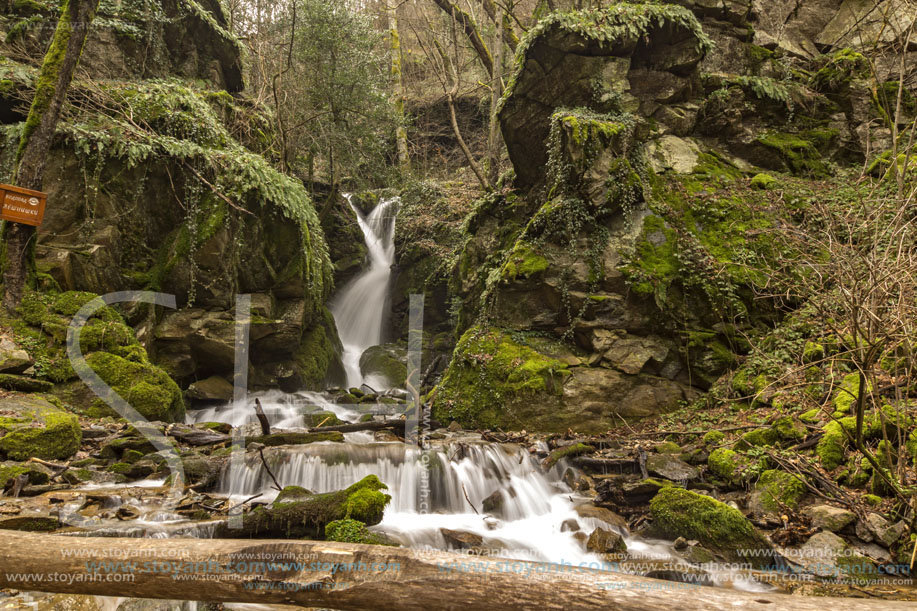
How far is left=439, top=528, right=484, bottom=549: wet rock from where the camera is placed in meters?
4.71

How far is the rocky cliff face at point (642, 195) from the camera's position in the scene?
26.1ft

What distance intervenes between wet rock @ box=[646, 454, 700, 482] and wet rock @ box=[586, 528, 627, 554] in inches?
53.9

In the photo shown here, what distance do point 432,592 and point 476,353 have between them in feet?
22.2

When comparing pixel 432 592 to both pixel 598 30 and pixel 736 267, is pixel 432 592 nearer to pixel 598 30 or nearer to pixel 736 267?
pixel 736 267

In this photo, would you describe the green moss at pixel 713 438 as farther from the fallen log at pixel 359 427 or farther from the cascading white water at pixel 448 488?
the fallen log at pixel 359 427

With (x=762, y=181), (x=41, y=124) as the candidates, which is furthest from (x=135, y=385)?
(x=762, y=181)

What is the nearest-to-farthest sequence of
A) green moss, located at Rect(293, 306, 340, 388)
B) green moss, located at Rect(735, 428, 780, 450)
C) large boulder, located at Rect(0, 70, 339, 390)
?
green moss, located at Rect(735, 428, 780, 450), large boulder, located at Rect(0, 70, 339, 390), green moss, located at Rect(293, 306, 340, 388)

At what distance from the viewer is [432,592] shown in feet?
6.74

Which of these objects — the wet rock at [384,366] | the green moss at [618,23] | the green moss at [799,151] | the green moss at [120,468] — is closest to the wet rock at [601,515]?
the green moss at [120,468]

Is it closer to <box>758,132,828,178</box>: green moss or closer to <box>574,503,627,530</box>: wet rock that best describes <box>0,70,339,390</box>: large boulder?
<box>574,503,627,530</box>: wet rock

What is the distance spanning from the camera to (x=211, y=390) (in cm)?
897

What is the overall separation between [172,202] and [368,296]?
23.9ft

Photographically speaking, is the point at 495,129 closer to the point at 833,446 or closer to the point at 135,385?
the point at 135,385

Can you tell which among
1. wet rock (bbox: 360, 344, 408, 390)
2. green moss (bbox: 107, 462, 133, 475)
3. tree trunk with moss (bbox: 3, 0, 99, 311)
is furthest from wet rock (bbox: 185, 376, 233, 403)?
green moss (bbox: 107, 462, 133, 475)
